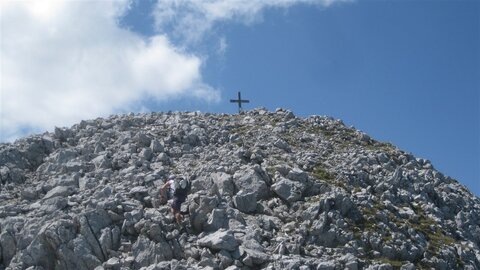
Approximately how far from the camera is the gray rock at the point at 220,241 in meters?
24.1

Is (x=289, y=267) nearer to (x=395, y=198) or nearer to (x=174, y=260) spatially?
(x=174, y=260)

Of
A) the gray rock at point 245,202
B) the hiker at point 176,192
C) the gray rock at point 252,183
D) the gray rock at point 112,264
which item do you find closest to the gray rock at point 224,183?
the gray rock at point 252,183

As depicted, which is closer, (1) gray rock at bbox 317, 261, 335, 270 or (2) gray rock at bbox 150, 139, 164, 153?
(1) gray rock at bbox 317, 261, 335, 270

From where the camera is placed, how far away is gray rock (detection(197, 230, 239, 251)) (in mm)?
24127

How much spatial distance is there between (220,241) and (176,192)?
12.5 ft

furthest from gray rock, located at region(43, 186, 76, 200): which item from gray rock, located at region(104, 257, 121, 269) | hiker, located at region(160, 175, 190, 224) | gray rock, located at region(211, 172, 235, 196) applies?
gray rock, located at region(211, 172, 235, 196)

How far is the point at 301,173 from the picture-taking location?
1211 inches

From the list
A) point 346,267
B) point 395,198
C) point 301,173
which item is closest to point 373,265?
point 346,267

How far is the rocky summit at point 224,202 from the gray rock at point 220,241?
53 millimetres

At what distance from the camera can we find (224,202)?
28.0m

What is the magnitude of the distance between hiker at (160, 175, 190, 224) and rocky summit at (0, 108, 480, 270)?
39 centimetres

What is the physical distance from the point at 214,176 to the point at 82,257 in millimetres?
8338

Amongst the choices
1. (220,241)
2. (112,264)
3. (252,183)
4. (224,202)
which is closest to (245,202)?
(224,202)

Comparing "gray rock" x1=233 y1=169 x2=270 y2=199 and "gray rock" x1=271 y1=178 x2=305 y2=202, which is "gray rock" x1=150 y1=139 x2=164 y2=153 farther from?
"gray rock" x1=271 y1=178 x2=305 y2=202
